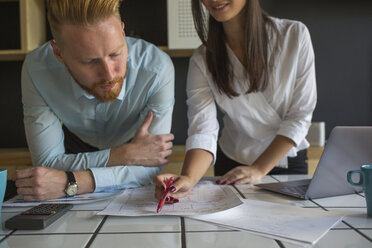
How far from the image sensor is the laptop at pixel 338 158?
2.86 feet

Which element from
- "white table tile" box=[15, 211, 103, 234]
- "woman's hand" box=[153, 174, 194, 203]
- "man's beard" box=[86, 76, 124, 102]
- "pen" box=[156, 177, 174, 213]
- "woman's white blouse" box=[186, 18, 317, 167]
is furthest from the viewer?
"woman's white blouse" box=[186, 18, 317, 167]

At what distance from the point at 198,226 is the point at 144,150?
23.8 inches

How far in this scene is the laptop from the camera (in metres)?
0.87

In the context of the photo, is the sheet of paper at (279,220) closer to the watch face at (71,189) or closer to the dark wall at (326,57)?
the watch face at (71,189)

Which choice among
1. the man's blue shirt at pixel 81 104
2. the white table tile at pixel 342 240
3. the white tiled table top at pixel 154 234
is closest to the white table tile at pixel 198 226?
the white tiled table top at pixel 154 234

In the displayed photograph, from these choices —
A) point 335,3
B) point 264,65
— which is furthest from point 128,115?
point 335,3

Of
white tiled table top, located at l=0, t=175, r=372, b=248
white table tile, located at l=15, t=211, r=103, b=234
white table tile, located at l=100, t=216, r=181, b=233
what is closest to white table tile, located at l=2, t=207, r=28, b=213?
white tiled table top, located at l=0, t=175, r=372, b=248

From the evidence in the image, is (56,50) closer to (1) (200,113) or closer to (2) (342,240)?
(1) (200,113)

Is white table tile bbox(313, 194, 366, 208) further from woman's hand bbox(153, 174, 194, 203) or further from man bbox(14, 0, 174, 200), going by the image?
man bbox(14, 0, 174, 200)

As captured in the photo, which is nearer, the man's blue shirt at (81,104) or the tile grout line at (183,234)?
the tile grout line at (183,234)

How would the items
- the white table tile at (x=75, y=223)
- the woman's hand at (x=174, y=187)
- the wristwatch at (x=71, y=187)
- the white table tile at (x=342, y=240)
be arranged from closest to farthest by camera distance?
the white table tile at (x=342, y=240)
the white table tile at (x=75, y=223)
the woman's hand at (x=174, y=187)
the wristwatch at (x=71, y=187)

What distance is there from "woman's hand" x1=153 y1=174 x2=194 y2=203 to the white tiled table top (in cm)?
15

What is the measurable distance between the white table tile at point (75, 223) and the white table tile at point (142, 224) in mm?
26

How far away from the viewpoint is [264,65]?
140cm
